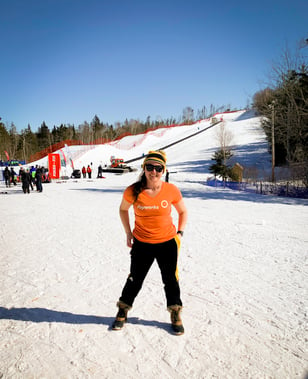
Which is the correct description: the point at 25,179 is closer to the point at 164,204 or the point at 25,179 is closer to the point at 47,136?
the point at 164,204

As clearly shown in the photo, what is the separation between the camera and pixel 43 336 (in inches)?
101

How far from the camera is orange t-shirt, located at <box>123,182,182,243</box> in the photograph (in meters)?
2.44

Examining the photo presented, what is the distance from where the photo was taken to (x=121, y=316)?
2.66m

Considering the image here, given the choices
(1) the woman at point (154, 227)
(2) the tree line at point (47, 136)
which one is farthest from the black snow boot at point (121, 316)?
(2) the tree line at point (47, 136)

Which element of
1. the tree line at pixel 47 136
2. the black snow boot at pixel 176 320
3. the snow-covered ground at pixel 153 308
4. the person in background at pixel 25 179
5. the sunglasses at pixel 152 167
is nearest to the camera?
the snow-covered ground at pixel 153 308

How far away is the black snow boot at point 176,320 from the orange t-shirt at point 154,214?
772 millimetres

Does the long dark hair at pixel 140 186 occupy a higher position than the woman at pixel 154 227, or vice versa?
the long dark hair at pixel 140 186

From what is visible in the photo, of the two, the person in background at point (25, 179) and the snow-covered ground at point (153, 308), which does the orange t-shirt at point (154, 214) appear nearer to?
the snow-covered ground at point (153, 308)

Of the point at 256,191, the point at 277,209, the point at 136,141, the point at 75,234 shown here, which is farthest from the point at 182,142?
the point at 75,234

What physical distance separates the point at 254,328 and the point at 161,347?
3.60 ft

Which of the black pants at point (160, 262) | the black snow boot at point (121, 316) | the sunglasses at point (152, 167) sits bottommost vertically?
the black snow boot at point (121, 316)

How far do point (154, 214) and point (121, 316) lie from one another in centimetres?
124

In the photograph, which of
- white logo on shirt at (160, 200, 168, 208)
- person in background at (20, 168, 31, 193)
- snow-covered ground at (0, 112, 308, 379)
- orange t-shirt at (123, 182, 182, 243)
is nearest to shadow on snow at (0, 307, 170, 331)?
snow-covered ground at (0, 112, 308, 379)

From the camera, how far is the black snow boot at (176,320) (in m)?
2.57
